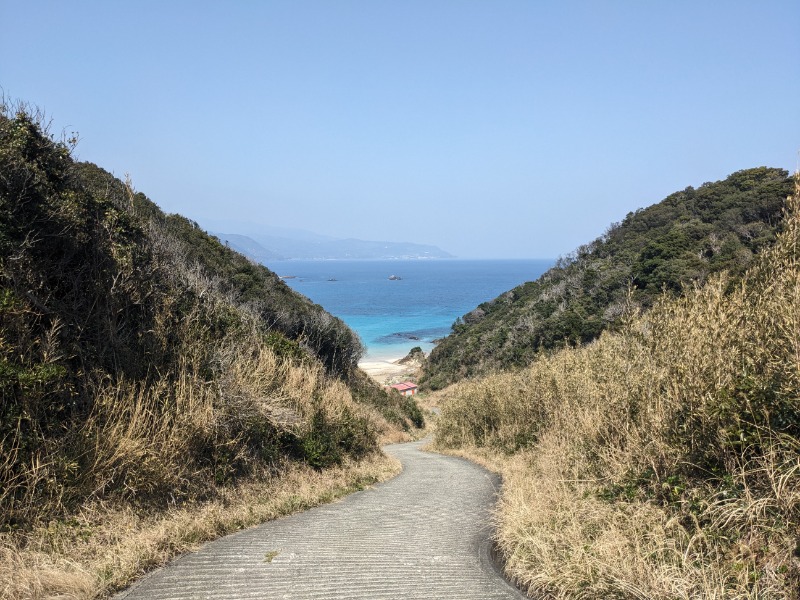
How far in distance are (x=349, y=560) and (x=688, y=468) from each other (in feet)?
11.0

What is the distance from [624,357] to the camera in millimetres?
7547

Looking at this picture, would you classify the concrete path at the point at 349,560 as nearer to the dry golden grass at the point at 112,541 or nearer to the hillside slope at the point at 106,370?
the dry golden grass at the point at 112,541

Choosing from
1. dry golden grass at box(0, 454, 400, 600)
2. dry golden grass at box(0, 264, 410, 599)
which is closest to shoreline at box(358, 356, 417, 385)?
dry golden grass at box(0, 264, 410, 599)

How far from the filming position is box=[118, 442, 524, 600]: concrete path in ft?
12.4

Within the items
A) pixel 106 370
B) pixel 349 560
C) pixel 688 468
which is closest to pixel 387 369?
pixel 106 370

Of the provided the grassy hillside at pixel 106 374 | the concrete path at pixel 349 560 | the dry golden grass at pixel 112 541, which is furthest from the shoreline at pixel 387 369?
the dry golden grass at pixel 112 541

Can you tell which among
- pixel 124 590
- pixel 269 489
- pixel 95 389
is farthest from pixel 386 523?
pixel 95 389

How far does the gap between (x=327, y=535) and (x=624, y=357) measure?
494 centimetres

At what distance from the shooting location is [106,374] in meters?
5.77

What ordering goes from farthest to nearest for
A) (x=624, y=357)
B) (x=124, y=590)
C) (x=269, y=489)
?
(x=624, y=357)
(x=269, y=489)
(x=124, y=590)

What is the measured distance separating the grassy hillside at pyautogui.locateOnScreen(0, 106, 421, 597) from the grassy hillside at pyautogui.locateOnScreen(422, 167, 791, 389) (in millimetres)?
19718

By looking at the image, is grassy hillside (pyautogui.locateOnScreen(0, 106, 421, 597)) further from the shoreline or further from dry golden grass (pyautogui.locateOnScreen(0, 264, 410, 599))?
the shoreline

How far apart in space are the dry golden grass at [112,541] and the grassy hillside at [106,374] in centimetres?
8

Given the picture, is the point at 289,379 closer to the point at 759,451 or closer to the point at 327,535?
the point at 327,535
